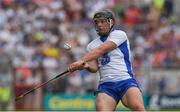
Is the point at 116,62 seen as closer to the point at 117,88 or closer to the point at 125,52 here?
the point at 125,52

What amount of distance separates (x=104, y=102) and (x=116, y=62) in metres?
0.64

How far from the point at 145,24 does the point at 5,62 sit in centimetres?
534

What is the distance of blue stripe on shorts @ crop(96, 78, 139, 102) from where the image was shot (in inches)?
430

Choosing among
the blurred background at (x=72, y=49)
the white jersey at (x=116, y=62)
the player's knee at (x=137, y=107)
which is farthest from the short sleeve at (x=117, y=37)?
the blurred background at (x=72, y=49)

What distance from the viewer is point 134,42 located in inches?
942

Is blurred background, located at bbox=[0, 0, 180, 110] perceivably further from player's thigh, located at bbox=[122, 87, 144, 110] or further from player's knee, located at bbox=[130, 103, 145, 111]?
player's knee, located at bbox=[130, 103, 145, 111]

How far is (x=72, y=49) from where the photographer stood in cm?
2305

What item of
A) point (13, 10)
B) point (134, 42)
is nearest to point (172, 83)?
point (134, 42)

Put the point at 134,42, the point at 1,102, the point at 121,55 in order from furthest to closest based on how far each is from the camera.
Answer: the point at 134,42 < the point at 1,102 < the point at 121,55

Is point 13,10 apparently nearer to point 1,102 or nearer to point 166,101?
point 1,102

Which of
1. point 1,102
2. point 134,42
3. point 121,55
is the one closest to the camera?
point 121,55

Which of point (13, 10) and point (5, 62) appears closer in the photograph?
point (5, 62)

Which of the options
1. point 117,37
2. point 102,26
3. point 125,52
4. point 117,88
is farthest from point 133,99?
point 102,26

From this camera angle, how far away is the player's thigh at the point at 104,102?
10.7 metres
